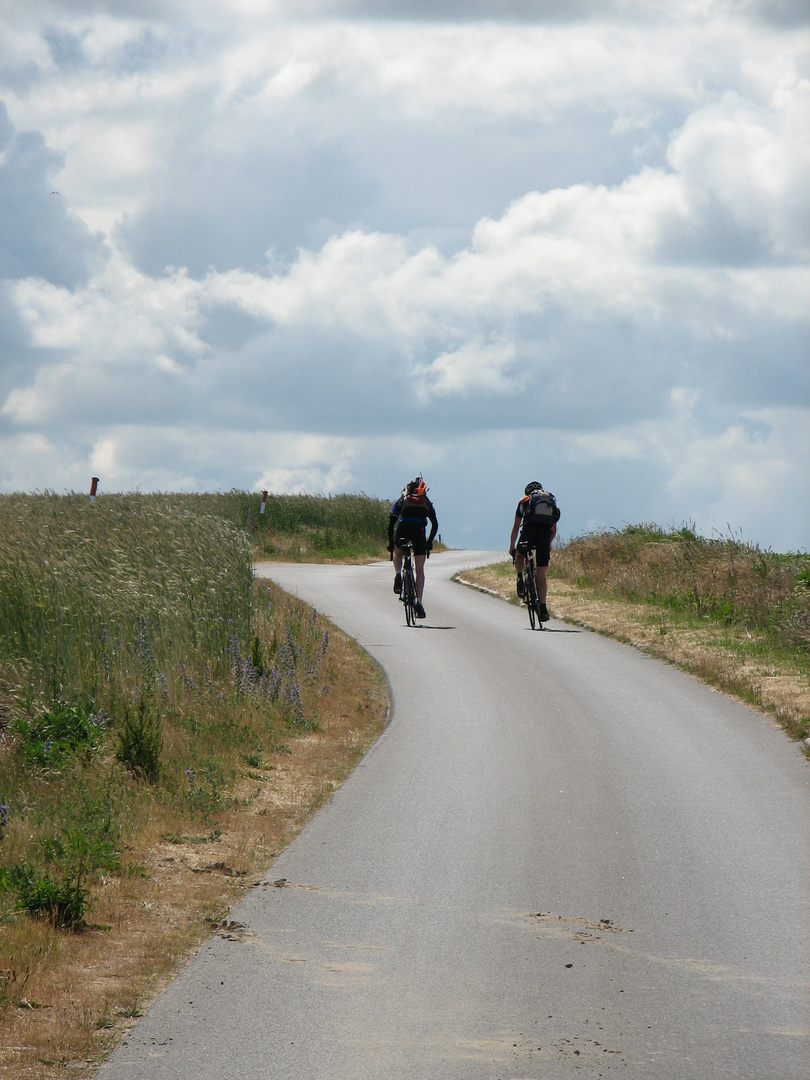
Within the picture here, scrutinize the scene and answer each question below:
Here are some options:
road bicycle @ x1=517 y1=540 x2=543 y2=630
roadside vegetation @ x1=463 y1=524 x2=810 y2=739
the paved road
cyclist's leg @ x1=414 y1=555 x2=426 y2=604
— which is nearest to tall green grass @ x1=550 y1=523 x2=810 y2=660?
roadside vegetation @ x1=463 y1=524 x2=810 y2=739

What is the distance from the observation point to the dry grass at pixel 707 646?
12445 mm

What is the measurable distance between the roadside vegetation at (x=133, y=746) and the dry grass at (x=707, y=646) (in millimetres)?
4314

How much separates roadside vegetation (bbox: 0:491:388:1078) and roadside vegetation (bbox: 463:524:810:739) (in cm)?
459

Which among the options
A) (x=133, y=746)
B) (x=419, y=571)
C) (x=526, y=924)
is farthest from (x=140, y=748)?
(x=419, y=571)

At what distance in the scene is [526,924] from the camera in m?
5.77

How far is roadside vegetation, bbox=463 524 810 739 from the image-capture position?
13877 mm

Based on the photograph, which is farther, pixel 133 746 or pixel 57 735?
pixel 57 735

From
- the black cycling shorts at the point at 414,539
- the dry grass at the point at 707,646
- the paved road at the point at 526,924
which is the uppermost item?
the black cycling shorts at the point at 414,539

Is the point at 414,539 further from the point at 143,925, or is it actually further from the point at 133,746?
the point at 143,925

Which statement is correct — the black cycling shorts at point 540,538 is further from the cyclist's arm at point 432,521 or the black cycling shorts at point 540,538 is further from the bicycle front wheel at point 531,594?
the cyclist's arm at point 432,521

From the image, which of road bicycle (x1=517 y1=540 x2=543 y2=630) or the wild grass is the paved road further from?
the wild grass

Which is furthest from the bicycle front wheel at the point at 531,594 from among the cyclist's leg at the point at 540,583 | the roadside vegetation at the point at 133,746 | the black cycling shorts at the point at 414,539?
the roadside vegetation at the point at 133,746

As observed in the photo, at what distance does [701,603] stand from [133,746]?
14.0 metres

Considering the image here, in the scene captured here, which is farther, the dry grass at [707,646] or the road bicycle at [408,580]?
the road bicycle at [408,580]
